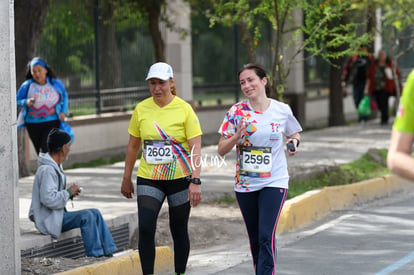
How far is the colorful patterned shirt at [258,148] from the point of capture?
22.3 feet

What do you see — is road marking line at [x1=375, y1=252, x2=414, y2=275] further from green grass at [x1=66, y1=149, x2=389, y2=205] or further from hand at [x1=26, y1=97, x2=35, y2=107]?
hand at [x1=26, y1=97, x2=35, y2=107]

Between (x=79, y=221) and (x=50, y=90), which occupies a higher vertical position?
(x=50, y=90)

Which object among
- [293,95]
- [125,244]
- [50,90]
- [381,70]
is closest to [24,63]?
[50,90]

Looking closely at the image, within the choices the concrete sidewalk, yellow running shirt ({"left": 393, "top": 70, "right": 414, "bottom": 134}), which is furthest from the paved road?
yellow running shirt ({"left": 393, "top": 70, "right": 414, "bottom": 134})

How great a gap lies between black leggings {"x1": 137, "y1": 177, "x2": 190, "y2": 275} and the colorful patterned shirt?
541mm

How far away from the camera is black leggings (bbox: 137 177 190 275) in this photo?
7090 mm

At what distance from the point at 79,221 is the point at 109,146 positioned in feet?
32.5

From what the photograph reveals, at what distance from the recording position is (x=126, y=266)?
7805 millimetres

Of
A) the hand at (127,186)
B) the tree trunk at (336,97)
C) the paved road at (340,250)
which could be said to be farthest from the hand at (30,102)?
the tree trunk at (336,97)

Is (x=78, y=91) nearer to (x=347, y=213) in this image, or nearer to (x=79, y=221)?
(x=347, y=213)

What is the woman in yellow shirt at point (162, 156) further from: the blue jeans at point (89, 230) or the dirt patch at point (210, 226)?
the dirt patch at point (210, 226)

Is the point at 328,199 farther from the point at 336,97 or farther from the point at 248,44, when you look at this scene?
the point at 336,97

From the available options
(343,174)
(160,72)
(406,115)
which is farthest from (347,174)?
(406,115)

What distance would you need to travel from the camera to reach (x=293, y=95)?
2511 centimetres
